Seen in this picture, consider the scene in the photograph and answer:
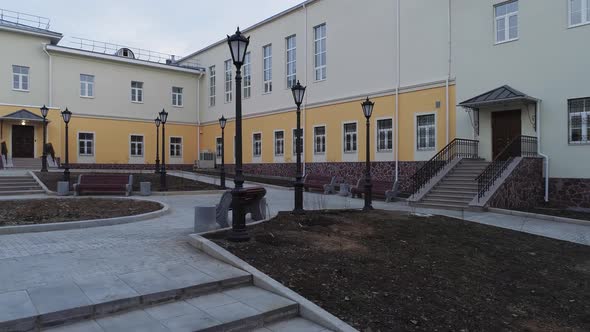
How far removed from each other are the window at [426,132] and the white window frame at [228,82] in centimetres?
1756

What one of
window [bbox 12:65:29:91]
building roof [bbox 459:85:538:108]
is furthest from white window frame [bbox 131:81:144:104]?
building roof [bbox 459:85:538:108]

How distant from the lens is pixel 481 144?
17.7 metres

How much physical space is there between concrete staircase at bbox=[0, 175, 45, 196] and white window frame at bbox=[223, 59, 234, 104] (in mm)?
16593

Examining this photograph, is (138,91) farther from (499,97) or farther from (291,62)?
(499,97)

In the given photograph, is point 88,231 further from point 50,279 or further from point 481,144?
point 481,144

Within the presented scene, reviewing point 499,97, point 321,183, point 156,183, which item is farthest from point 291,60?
point 499,97

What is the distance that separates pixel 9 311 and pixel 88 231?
4.98m

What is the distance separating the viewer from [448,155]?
17953mm

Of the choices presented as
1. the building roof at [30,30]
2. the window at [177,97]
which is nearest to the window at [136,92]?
the window at [177,97]

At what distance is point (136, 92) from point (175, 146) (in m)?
5.45

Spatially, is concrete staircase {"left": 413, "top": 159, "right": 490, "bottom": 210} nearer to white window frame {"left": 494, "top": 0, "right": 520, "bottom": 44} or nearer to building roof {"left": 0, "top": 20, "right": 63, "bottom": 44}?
white window frame {"left": 494, "top": 0, "right": 520, "bottom": 44}

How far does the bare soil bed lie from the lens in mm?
9766

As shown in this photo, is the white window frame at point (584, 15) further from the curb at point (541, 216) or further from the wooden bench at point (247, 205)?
the wooden bench at point (247, 205)

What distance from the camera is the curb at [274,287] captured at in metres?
4.57
